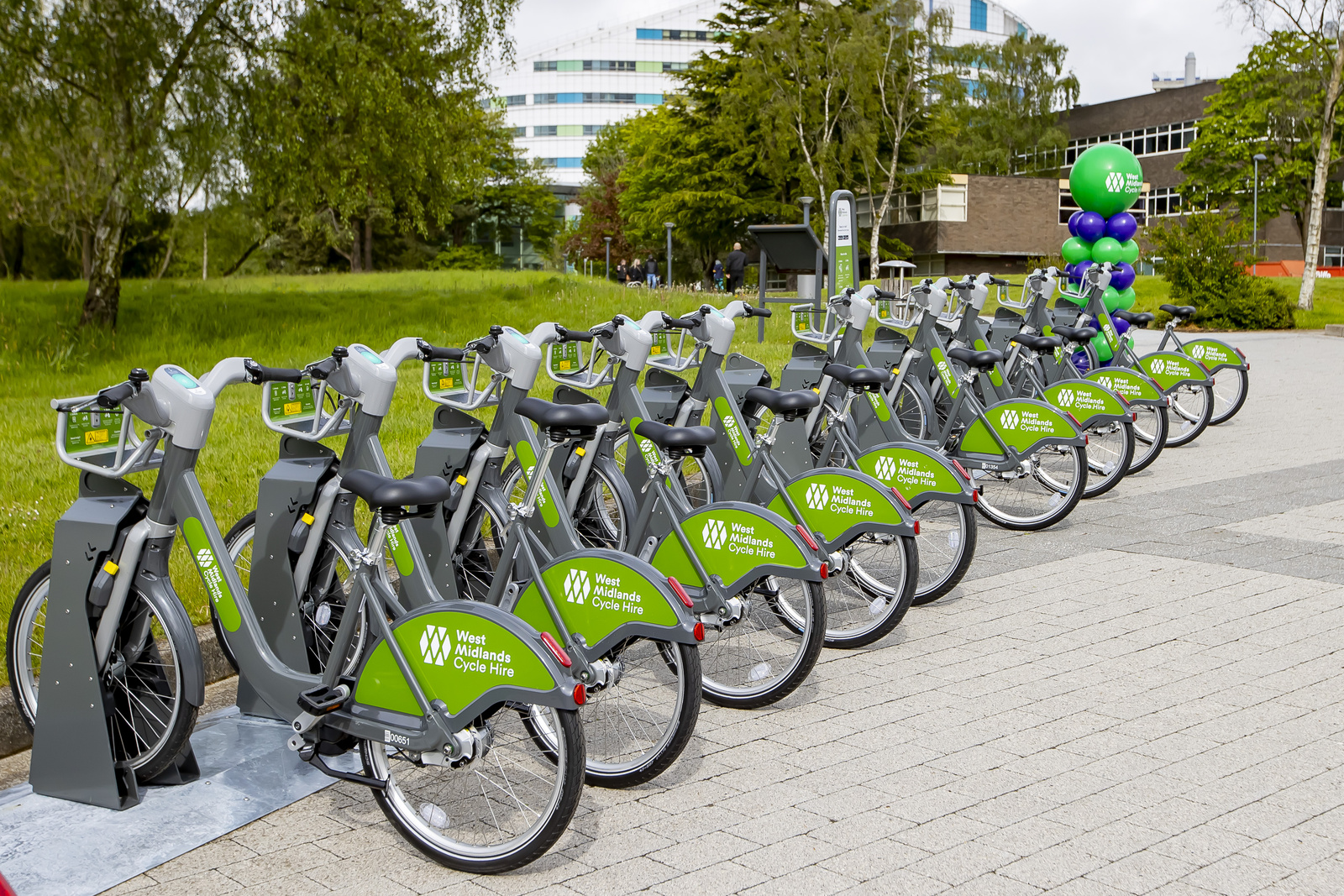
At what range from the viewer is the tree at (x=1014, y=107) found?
212 ft

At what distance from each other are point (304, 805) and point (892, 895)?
5.75 ft

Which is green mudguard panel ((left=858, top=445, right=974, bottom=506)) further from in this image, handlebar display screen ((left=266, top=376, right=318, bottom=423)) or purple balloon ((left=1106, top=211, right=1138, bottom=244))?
purple balloon ((left=1106, top=211, right=1138, bottom=244))

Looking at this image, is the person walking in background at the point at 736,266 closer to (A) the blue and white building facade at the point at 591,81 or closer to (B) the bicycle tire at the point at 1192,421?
(B) the bicycle tire at the point at 1192,421

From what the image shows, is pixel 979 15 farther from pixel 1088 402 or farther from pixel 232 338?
pixel 1088 402

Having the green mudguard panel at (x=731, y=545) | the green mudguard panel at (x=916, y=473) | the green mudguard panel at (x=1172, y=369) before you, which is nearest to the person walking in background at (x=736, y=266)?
the green mudguard panel at (x=1172, y=369)

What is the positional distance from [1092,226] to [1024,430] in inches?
277

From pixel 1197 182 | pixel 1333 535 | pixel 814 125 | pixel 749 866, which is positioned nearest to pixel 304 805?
pixel 749 866

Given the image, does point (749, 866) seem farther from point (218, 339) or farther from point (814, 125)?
point (814, 125)

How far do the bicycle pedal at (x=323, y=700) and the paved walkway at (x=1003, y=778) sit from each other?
1.31 ft

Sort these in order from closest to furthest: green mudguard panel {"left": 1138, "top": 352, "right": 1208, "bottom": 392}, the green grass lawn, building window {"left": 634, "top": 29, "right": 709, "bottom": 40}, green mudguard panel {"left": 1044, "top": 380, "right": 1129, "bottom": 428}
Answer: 1. the green grass lawn
2. green mudguard panel {"left": 1044, "top": 380, "right": 1129, "bottom": 428}
3. green mudguard panel {"left": 1138, "top": 352, "right": 1208, "bottom": 392}
4. building window {"left": 634, "top": 29, "right": 709, "bottom": 40}

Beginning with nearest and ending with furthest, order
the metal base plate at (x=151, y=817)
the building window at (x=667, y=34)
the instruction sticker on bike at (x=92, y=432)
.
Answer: the metal base plate at (x=151, y=817) → the instruction sticker on bike at (x=92, y=432) → the building window at (x=667, y=34)

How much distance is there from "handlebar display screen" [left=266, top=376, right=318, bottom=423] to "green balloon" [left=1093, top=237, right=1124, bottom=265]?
33.8 feet

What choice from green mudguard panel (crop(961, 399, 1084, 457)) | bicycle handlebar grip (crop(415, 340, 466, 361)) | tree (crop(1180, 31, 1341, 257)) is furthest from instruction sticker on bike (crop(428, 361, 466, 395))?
tree (crop(1180, 31, 1341, 257))

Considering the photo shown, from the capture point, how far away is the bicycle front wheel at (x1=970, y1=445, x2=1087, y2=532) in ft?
22.9
